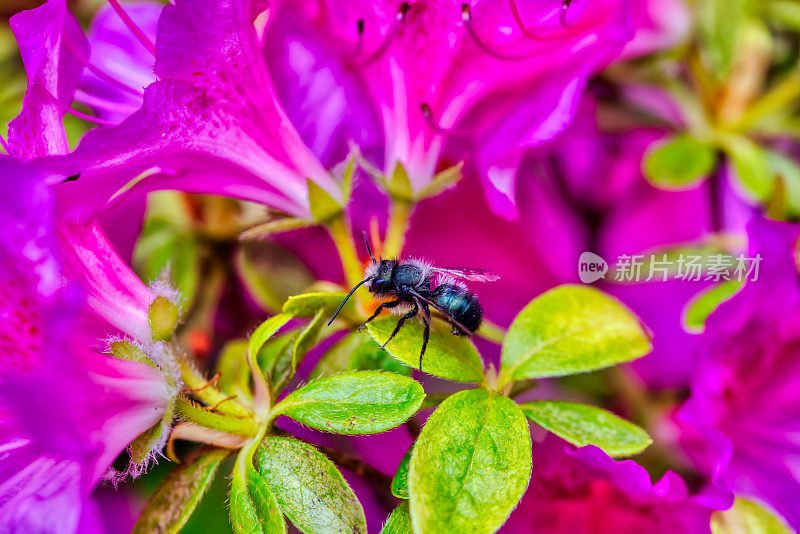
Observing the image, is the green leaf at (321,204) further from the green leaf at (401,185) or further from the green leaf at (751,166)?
the green leaf at (751,166)

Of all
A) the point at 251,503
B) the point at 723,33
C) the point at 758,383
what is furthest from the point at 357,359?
the point at 723,33

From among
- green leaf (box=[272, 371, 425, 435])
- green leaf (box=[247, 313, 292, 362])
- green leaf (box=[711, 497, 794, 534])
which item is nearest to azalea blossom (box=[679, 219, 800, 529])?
green leaf (box=[711, 497, 794, 534])

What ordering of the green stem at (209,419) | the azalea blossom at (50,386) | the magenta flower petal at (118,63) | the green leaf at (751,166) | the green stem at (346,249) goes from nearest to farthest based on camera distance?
the azalea blossom at (50,386)
the green stem at (209,419)
the green stem at (346,249)
the magenta flower petal at (118,63)
the green leaf at (751,166)

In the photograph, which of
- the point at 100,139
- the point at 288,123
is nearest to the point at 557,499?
the point at 288,123

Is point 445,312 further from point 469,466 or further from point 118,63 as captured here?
point 118,63

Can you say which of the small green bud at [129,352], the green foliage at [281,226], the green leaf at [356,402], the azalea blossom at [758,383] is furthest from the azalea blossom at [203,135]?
the azalea blossom at [758,383]

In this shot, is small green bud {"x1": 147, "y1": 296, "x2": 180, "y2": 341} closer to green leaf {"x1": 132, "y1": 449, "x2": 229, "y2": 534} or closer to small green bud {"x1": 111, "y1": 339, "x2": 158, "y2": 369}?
small green bud {"x1": 111, "y1": 339, "x2": 158, "y2": 369}
